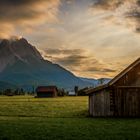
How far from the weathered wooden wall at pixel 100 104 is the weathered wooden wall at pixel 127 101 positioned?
1028mm

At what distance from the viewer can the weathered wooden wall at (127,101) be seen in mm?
42219

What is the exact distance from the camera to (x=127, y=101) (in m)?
42.6

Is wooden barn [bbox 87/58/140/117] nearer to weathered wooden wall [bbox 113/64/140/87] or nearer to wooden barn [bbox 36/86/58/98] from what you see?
weathered wooden wall [bbox 113/64/140/87]

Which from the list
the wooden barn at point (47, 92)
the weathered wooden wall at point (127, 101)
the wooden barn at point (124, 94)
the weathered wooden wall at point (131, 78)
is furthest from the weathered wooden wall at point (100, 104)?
the wooden barn at point (47, 92)

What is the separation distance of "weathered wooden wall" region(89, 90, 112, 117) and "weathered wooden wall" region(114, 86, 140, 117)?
1.03m

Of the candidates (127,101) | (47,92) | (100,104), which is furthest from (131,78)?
(47,92)

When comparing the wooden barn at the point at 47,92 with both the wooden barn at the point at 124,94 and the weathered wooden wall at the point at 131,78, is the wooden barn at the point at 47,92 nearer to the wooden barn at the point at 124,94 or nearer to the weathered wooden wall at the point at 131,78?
the wooden barn at the point at 124,94

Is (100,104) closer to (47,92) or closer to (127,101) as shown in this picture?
(127,101)

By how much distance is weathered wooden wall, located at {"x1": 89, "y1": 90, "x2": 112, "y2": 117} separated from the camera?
43125 mm

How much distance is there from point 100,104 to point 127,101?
3.07 metres

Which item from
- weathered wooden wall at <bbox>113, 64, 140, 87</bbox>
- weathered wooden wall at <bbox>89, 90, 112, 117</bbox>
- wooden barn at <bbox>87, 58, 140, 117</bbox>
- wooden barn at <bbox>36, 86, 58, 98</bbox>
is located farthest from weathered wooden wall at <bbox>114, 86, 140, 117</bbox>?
wooden barn at <bbox>36, 86, 58, 98</bbox>

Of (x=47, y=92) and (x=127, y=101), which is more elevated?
(x=47, y=92)

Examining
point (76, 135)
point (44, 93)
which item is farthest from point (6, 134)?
point (44, 93)

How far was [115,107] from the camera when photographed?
42656 millimetres
